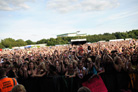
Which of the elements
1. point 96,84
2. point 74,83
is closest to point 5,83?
point 74,83

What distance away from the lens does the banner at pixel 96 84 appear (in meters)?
4.72

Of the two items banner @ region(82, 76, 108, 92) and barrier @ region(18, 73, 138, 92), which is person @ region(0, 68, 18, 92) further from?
banner @ region(82, 76, 108, 92)

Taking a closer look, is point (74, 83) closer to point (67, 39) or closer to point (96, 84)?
point (96, 84)

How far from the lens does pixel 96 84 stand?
15.6ft

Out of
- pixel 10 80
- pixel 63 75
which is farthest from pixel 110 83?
pixel 10 80

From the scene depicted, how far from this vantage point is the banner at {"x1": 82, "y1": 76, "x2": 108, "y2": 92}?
472 centimetres

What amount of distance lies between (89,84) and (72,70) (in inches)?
33.7

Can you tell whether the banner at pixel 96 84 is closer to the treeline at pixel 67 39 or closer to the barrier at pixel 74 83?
the barrier at pixel 74 83

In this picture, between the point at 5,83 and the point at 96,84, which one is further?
the point at 96,84

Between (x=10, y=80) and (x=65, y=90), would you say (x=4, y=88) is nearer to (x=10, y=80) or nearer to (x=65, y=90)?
(x=10, y=80)

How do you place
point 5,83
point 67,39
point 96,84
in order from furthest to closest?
point 67,39 < point 96,84 < point 5,83

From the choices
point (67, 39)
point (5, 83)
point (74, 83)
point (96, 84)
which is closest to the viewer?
point (5, 83)

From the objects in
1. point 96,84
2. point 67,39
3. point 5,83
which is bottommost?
point 96,84

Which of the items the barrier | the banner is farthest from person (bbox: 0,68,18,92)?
the banner
